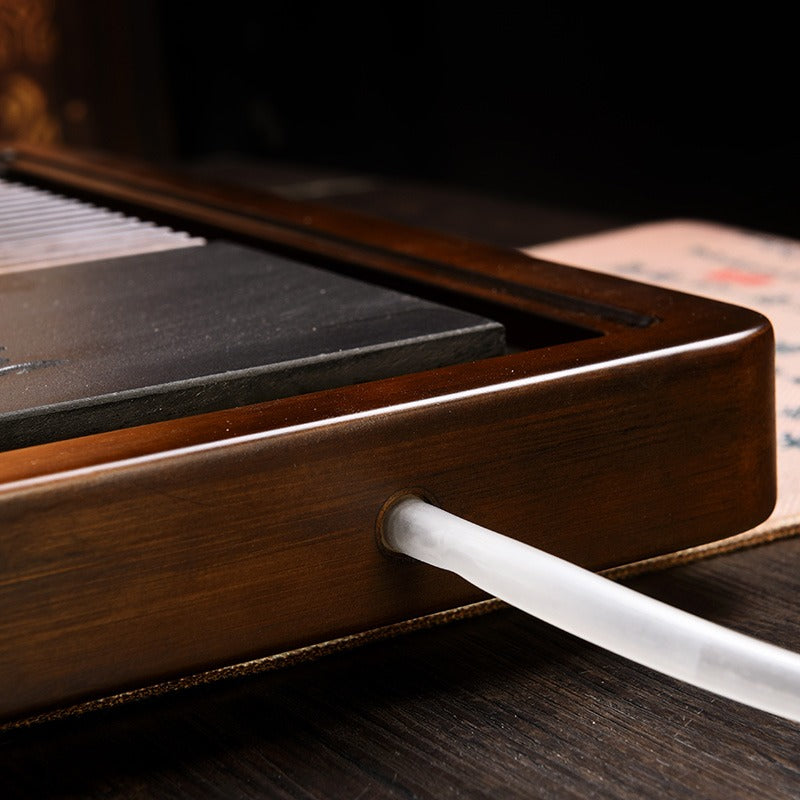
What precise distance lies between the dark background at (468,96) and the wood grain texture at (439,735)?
8.10ft

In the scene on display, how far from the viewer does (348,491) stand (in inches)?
19.2

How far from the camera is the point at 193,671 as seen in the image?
476 mm

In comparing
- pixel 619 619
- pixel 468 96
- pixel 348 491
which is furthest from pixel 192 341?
pixel 468 96

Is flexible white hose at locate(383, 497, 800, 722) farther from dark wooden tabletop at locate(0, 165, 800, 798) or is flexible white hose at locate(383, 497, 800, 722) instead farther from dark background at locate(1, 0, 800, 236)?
dark background at locate(1, 0, 800, 236)

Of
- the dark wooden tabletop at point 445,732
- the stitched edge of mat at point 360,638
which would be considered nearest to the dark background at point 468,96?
Result: the stitched edge of mat at point 360,638

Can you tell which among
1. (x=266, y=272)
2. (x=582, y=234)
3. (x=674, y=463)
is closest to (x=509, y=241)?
(x=582, y=234)

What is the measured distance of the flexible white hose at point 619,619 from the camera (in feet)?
1.23

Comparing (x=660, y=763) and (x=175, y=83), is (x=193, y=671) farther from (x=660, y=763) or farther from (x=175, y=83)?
(x=175, y=83)

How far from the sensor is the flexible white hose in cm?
38

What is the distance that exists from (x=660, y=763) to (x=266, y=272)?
1.33ft

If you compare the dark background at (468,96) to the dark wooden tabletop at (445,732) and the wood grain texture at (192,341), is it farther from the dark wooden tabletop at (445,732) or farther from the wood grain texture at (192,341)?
the dark wooden tabletop at (445,732)

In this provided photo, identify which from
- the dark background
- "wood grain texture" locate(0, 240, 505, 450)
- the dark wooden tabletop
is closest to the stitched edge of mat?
the dark wooden tabletop

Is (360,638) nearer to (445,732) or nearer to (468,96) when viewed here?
(445,732)

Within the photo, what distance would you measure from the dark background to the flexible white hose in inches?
100.0
